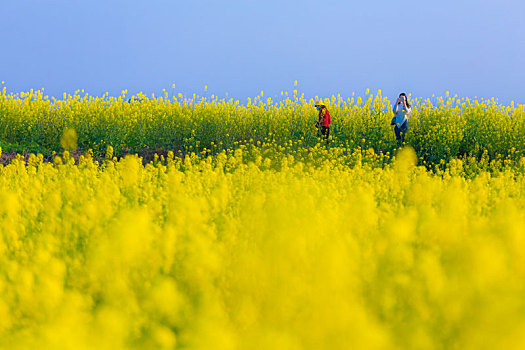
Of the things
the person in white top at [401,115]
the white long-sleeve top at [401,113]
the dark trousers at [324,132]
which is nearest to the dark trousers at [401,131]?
the person in white top at [401,115]

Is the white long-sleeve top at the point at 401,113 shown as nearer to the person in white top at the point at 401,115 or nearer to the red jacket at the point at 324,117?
the person in white top at the point at 401,115

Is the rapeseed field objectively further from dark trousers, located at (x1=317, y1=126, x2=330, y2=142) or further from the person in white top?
dark trousers, located at (x1=317, y1=126, x2=330, y2=142)

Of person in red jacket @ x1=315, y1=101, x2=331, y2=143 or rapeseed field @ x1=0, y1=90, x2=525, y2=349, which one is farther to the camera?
person in red jacket @ x1=315, y1=101, x2=331, y2=143

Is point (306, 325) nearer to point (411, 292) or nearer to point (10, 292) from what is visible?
point (411, 292)

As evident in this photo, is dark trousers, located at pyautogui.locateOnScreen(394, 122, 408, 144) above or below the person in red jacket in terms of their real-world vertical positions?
below

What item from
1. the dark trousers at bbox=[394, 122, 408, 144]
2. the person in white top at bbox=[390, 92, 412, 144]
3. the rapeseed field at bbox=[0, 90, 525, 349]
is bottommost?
the rapeseed field at bbox=[0, 90, 525, 349]

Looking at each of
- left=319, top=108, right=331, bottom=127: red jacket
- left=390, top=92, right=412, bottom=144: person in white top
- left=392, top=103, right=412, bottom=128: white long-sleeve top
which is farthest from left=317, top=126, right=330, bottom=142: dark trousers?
left=392, top=103, right=412, bottom=128: white long-sleeve top

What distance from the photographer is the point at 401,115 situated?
11.3 m

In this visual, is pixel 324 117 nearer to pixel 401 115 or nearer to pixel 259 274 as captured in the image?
pixel 401 115

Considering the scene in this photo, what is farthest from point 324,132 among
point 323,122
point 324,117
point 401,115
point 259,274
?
point 259,274

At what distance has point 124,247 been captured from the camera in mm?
2488

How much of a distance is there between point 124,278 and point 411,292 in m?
1.53

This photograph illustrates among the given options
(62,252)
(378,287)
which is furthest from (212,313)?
(62,252)

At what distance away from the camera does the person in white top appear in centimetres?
1132
